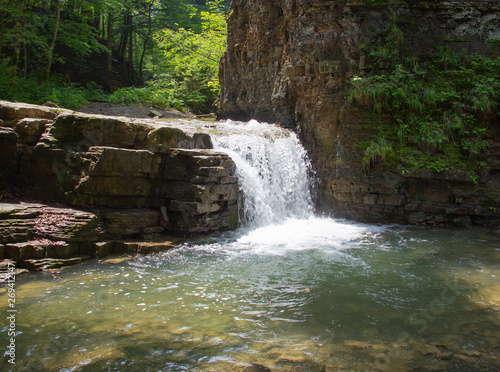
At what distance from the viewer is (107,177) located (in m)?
6.71

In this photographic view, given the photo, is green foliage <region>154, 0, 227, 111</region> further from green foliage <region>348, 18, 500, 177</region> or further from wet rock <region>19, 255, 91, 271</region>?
wet rock <region>19, 255, 91, 271</region>

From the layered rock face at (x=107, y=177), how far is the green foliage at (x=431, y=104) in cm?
436

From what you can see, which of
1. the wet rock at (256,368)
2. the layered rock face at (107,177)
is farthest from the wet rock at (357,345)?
the layered rock face at (107,177)

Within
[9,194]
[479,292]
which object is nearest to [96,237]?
[9,194]

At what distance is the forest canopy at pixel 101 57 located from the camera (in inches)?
512

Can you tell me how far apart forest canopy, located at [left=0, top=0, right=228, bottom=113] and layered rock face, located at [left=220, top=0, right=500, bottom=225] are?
7143 mm

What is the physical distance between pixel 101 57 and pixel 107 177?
19.0 m

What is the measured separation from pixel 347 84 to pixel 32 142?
311 inches

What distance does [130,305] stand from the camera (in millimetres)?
A: 4227

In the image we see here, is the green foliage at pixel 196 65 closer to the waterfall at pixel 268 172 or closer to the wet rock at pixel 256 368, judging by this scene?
the waterfall at pixel 268 172

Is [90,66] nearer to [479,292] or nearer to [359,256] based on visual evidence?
[359,256]

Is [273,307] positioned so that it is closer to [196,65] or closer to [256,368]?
[256,368]

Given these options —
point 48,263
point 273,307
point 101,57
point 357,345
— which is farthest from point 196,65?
point 357,345

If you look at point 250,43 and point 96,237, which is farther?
point 250,43
